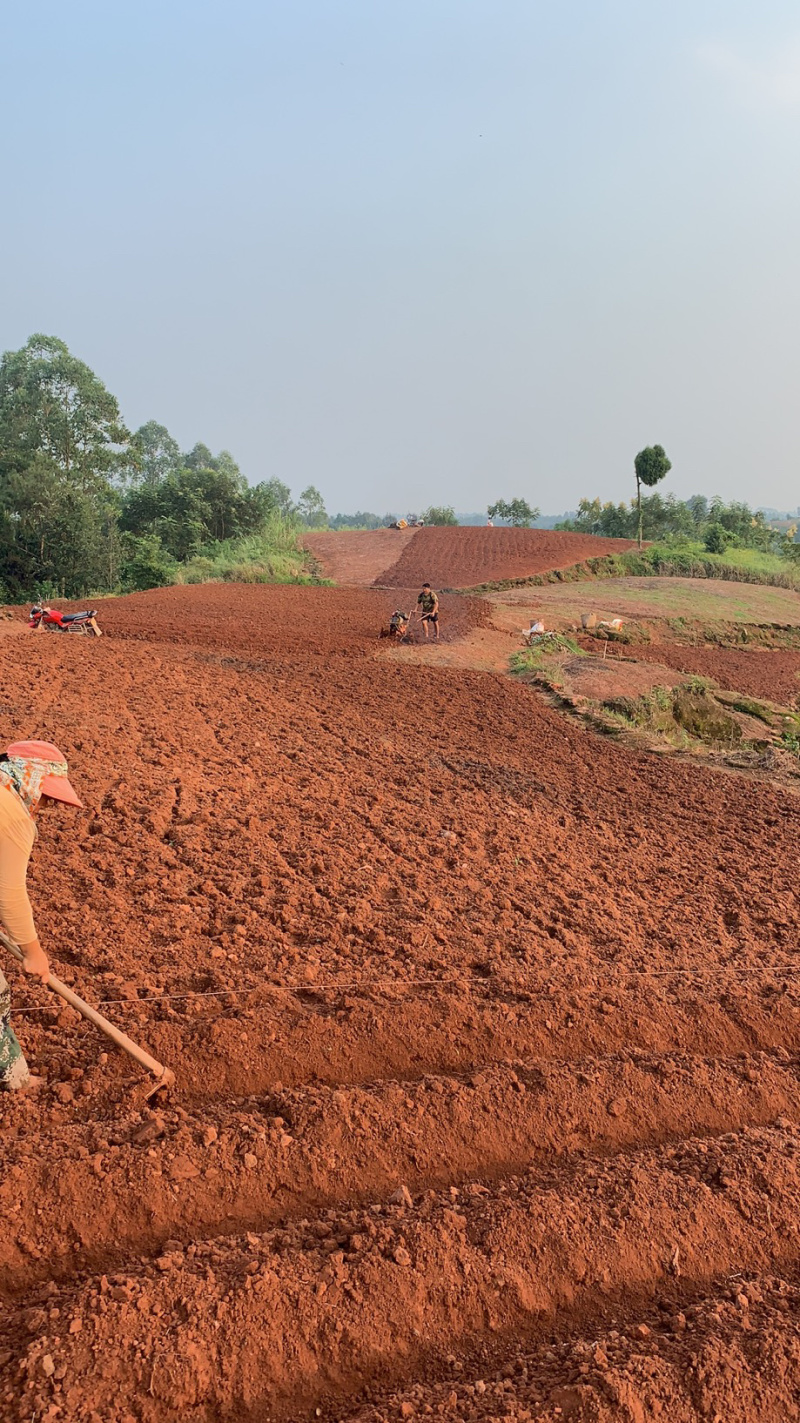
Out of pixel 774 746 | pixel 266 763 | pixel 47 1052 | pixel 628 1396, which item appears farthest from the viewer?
pixel 774 746

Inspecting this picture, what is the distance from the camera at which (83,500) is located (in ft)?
81.0

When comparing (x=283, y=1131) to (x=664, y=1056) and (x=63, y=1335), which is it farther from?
(x=664, y=1056)

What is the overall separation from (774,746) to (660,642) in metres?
8.90

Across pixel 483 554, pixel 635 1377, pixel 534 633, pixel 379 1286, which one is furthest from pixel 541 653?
pixel 483 554

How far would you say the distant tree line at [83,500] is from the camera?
24062 mm

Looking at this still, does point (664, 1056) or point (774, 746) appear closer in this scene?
point (664, 1056)

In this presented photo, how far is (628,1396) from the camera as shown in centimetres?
246

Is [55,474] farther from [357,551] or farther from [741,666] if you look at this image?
[741,666]

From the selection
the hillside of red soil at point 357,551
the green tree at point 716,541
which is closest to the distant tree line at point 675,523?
the green tree at point 716,541

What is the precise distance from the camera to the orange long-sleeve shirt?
305 centimetres

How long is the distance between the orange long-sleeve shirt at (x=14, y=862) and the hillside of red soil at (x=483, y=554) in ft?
78.5

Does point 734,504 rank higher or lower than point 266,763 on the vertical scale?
higher

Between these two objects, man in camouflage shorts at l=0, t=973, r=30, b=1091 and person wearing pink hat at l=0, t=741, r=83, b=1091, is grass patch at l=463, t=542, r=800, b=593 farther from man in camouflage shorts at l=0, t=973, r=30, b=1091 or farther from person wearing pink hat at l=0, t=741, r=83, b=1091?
man in camouflage shorts at l=0, t=973, r=30, b=1091

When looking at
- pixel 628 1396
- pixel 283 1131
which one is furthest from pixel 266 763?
pixel 628 1396
